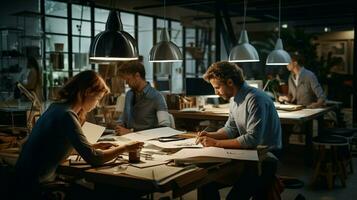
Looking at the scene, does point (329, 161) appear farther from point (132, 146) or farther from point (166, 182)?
point (166, 182)

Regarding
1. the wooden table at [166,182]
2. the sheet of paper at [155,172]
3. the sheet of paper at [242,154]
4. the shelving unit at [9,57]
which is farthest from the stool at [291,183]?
the shelving unit at [9,57]

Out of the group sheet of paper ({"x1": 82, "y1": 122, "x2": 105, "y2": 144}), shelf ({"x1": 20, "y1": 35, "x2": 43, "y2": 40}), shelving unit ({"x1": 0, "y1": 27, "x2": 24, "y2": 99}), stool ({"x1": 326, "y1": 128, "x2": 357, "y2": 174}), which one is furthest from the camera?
shelf ({"x1": 20, "y1": 35, "x2": 43, "y2": 40})

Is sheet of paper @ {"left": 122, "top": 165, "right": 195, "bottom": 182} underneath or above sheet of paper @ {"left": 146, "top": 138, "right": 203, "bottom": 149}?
underneath

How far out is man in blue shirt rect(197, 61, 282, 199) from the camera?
2879 millimetres

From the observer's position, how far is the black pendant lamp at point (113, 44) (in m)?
3.03

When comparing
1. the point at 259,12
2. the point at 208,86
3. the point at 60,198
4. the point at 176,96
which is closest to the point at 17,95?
the point at 176,96

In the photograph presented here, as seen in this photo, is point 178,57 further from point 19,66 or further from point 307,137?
point 19,66

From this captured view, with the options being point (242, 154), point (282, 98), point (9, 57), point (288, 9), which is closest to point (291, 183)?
point (282, 98)

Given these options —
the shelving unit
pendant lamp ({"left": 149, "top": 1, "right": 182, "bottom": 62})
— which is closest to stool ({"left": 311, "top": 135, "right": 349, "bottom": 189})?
pendant lamp ({"left": 149, "top": 1, "right": 182, "bottom": 62})

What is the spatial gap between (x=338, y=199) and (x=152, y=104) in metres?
2.23

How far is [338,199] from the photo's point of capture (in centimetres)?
450

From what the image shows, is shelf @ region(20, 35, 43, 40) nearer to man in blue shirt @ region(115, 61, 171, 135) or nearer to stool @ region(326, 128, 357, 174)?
man in blue shirt @ region(115, 61, 171, 135)

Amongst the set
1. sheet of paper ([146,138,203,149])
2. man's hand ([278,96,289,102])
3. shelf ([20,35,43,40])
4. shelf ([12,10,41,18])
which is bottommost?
sheet of paper ([146,138,203,149])

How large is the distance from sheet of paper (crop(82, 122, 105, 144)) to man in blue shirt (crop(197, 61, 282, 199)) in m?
0.73
